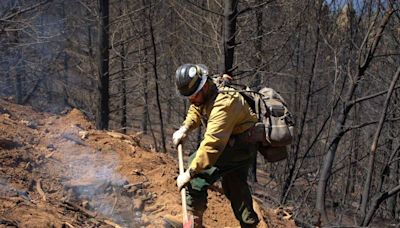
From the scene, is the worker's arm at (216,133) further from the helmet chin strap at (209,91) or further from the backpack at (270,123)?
the backpack at (270,123)

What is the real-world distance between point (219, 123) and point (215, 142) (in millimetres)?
160

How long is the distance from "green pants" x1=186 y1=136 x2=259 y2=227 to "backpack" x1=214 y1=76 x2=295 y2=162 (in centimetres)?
15

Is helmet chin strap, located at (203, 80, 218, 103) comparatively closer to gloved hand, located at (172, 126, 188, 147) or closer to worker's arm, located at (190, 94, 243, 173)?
worker's arm, located at (190, 94, 243, 173)

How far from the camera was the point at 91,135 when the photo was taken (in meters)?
6.52

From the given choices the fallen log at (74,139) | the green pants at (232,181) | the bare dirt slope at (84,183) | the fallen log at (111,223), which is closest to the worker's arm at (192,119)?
the green pants at (232,181)

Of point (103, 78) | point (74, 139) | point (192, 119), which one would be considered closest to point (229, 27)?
point (74, 139)

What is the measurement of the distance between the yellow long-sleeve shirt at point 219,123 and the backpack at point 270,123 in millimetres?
181

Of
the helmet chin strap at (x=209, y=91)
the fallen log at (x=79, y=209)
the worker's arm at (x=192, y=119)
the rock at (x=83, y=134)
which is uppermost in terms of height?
the helmet chin strap at (x=209, y=91)

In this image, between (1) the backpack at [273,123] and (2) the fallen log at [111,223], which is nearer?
(1) the backpack at [273,123]

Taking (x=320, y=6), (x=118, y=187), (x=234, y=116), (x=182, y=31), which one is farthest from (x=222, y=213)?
(x=182, y=31)

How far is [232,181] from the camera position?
4.45 m

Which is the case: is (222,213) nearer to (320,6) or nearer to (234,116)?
(234,116)

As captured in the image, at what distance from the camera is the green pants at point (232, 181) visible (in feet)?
13.6

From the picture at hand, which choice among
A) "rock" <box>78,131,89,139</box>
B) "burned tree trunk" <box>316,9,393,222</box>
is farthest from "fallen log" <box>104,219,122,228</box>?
"burned tree trunk" <box>316,9,393,222</box>
